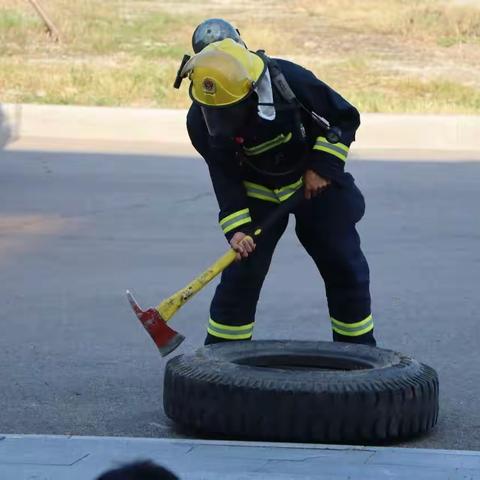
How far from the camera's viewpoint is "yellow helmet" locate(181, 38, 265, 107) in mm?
4477

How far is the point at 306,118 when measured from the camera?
4832 mm

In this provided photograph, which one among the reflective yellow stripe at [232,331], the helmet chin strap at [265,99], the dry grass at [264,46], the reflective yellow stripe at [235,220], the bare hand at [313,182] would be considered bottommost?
the reflective yellow stripe at [232,331]

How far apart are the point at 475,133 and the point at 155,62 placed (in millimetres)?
8276

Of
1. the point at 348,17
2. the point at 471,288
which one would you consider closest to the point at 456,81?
the point at 348,17

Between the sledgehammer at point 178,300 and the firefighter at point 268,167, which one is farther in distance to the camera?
the sledgehammer at point 178,300

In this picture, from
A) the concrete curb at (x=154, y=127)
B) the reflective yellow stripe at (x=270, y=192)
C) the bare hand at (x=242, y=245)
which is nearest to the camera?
the bare hand at (x=242, y=245)

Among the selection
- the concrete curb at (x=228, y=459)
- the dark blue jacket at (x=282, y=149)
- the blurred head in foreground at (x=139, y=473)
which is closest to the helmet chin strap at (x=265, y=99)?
the dark blue jacket at (x=282, y=149)

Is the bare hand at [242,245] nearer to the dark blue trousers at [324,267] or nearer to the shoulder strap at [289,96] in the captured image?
the dark blue trousers at [324,267]

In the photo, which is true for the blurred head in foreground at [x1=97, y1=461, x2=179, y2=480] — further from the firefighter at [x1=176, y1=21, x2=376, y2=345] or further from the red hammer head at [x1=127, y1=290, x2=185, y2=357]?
the red hammer head at [x1=127, y1=290, x2=185, y2=357]

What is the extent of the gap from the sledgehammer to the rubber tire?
0.18 meters

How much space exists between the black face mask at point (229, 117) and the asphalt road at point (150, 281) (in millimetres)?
1109

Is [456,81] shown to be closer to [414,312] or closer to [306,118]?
[414,312]

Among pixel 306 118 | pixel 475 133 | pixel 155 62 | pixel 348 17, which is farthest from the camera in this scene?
pixel 348 17

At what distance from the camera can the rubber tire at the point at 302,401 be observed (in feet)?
14.2
